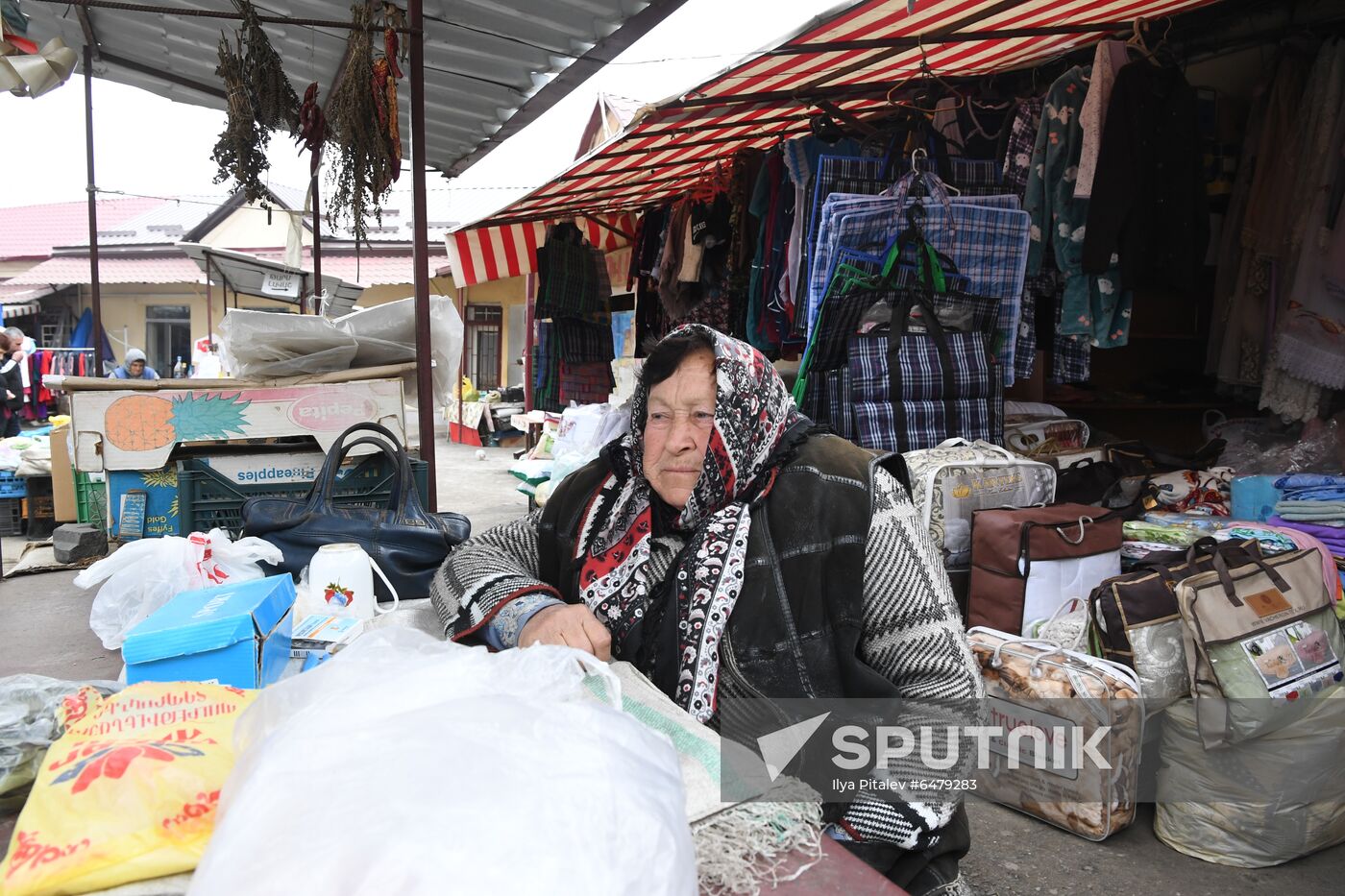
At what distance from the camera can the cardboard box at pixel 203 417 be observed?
2928 millimetres

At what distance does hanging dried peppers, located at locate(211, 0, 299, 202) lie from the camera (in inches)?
175

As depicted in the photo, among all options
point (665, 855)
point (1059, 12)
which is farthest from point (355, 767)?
point (1059, 12)

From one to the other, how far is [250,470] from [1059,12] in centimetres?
371

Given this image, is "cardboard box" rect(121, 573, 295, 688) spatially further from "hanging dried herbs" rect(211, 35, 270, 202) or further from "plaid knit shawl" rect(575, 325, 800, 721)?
"hanging dried herbs" rect(211, 35, 270, 202)

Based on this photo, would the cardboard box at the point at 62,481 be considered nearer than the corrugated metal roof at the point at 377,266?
Yes

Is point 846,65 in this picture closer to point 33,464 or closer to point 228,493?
point 228,493

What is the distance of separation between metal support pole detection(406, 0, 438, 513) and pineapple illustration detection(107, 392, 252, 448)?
67 cm

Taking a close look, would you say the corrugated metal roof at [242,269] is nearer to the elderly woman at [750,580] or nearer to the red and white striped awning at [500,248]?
the red and white striped awning at [500,248]

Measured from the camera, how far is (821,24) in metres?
3.21

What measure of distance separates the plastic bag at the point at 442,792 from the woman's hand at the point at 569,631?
0.69 metres

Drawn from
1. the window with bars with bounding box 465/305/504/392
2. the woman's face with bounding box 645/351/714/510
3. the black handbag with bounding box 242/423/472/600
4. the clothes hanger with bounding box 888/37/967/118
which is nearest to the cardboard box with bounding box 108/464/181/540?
the black handbag with bounding box 242/423/472/600

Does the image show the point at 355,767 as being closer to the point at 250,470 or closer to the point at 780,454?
the point at 780,454

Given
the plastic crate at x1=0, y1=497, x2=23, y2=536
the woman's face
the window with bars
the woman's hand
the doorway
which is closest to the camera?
the woman's hand

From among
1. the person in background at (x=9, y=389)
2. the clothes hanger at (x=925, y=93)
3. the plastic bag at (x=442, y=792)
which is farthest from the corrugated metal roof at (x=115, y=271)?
the plastic bag at (x=442, y=792)
